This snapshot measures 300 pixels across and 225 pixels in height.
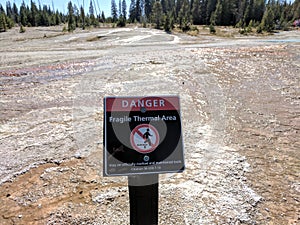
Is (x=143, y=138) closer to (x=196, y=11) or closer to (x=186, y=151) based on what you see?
(x=186, y=151)

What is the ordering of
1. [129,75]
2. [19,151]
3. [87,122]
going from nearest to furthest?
[19,151] < [87,122] < [129,75]

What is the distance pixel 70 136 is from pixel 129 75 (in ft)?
11.0

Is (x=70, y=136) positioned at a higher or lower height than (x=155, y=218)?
lower

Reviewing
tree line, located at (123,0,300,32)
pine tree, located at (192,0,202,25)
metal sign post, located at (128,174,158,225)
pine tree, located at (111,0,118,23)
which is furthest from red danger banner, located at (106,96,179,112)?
pine tree, located at (111,0,118,23)

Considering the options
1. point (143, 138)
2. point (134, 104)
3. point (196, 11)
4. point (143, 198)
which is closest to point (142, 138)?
point (143, 138)

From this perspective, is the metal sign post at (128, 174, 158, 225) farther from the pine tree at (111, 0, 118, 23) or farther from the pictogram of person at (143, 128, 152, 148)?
the pine tree at (111, 0, 118, 23)

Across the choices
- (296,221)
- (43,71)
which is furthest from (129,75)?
(296,221)

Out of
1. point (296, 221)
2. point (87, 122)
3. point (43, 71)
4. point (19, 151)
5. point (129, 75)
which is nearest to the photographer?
point (296, 221)

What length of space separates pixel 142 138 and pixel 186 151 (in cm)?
183

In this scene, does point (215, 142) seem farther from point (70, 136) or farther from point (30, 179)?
point (30, 179)

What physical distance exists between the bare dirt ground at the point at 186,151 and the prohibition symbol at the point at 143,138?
985mm

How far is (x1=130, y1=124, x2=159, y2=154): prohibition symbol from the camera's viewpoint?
46.4 inches

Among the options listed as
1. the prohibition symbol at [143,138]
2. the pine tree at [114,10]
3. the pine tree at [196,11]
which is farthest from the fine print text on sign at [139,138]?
the pine tree at [114,10]

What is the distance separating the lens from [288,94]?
206 inches
